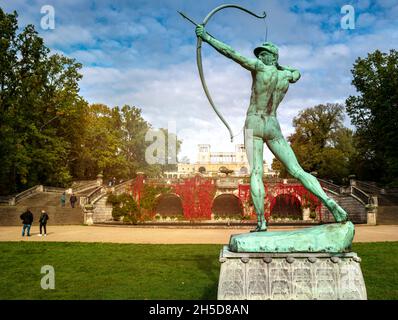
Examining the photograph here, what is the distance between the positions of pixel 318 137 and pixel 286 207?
16.8 m

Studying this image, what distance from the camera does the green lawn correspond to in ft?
26.1

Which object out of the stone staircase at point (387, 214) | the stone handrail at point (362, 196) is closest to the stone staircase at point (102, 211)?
the stone handrail at point (362, 196)

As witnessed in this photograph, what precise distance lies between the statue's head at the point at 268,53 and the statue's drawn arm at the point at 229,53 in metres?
0.21

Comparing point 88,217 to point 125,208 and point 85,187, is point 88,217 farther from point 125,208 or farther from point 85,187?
point 85,187

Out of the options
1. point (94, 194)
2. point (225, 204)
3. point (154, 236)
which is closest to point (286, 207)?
point (225, 204)

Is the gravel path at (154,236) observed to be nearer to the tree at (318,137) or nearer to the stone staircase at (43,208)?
the stone staircase at (43,208)

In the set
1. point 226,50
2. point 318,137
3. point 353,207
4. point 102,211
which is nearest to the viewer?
point 226,50

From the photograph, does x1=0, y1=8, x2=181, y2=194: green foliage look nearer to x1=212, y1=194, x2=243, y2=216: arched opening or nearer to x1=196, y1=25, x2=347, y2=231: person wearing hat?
x1=212, y1=194, x2=243, y2=216: arched opening

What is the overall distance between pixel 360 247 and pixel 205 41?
11366 millimetres

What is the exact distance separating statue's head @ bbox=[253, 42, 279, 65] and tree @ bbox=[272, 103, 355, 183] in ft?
147

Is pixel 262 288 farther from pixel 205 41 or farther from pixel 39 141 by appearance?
pixel 39 141

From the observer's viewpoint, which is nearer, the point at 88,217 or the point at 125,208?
the point at 88,217

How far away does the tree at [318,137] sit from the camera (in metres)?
49.6

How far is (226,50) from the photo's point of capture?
5.48 m
